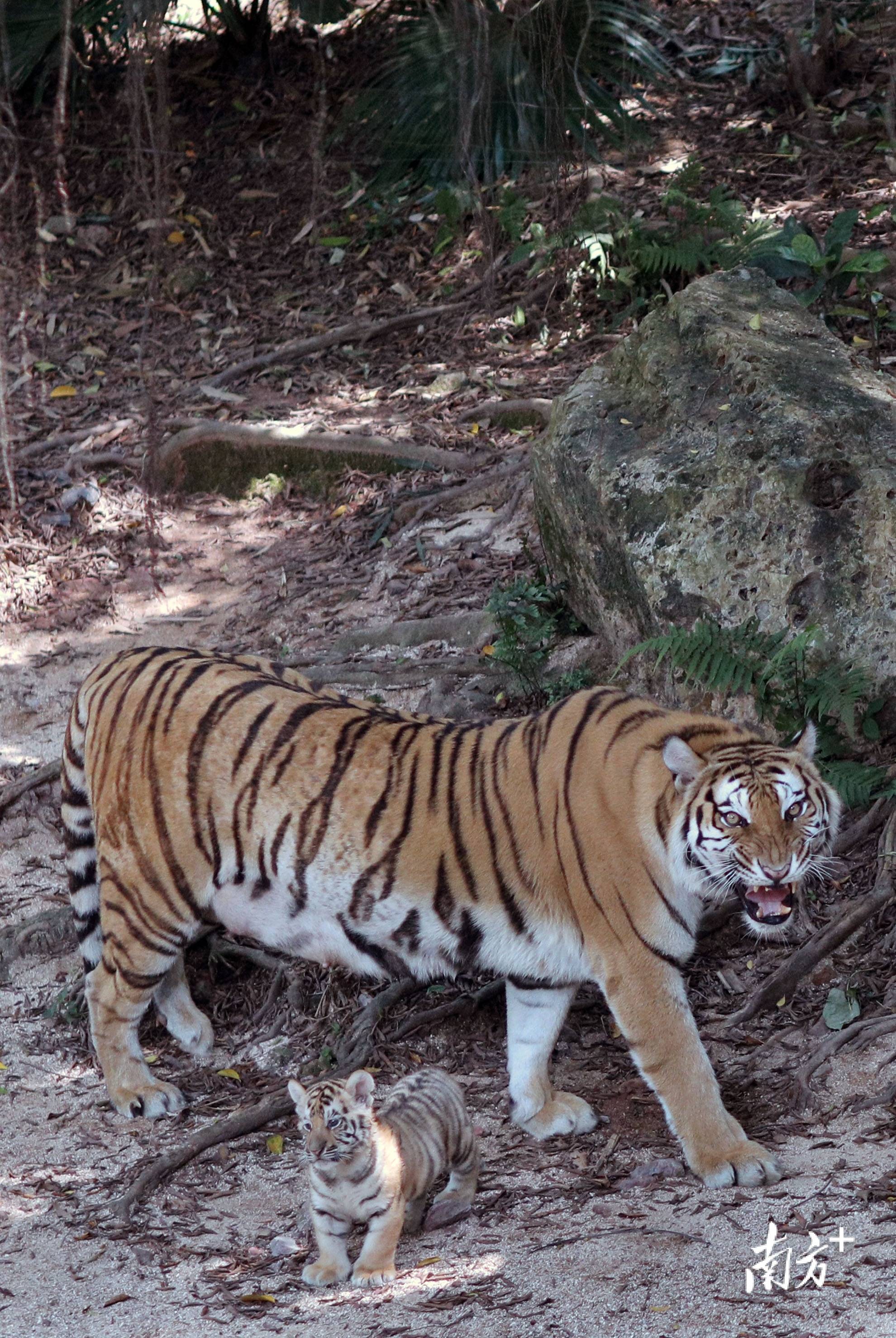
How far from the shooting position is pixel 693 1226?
3.44m

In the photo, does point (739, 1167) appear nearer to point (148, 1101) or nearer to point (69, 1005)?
point (148, 1101)

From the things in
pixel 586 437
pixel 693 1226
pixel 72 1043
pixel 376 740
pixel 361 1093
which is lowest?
pixel 72 1043

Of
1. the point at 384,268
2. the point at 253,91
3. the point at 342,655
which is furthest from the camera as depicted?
the point at 253,91

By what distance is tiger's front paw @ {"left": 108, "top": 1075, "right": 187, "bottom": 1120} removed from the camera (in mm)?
4527

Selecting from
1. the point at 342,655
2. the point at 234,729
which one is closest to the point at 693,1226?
the point at 234,729

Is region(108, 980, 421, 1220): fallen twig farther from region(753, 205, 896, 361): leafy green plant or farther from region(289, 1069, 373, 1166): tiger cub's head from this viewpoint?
region(753, 205, 896, 361): leafy green plant

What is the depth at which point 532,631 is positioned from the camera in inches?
230

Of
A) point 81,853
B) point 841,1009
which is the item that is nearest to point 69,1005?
point 81,853

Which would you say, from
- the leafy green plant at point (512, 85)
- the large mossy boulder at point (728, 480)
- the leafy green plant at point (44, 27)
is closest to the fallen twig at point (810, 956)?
the large mossy boulder at point (728, 480)

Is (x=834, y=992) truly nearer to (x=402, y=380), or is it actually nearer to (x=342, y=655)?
(x=342, y=655)

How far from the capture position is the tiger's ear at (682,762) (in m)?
3.73

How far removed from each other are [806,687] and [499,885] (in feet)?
4.19

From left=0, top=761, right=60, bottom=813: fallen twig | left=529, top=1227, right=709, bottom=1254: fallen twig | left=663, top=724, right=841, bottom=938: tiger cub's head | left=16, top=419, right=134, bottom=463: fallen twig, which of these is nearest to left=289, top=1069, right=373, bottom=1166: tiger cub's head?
left=529, top=1227, right=709, bottom=1254: fallen twig

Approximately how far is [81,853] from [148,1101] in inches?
36.5
